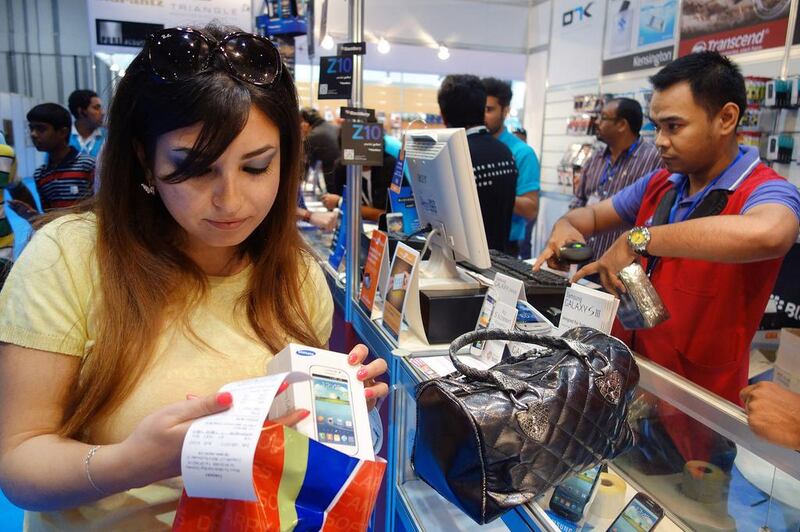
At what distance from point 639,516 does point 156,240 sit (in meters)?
1.09

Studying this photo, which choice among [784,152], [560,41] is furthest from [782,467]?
[560,41]

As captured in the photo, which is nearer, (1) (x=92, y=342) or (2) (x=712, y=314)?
(1) (x=92, y=342)

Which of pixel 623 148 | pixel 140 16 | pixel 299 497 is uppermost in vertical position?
pixel 140 16

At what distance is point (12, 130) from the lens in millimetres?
10453

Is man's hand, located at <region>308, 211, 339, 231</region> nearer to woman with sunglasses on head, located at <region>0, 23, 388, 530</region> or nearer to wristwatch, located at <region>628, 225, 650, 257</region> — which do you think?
wristwatch, located at <region>628, 225, 650, 257</region>

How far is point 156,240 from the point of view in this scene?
3.69ft

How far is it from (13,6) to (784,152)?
1460cm

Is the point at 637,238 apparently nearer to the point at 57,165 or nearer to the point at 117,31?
the point at 57,165

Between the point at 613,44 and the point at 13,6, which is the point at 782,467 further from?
the point at 13,6

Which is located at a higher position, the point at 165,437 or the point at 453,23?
the point at 453,23

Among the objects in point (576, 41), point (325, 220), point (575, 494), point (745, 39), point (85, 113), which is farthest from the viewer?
point (576, 41)

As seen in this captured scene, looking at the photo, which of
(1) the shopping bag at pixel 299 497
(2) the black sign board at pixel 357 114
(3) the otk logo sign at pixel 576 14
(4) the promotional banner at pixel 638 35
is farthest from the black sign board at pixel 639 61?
(1) the shopping bag at pixel 299 497

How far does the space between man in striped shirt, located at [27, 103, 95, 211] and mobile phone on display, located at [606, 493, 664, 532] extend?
403 cm

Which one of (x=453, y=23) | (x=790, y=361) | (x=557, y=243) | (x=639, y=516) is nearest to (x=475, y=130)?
(x=557, y=243)
